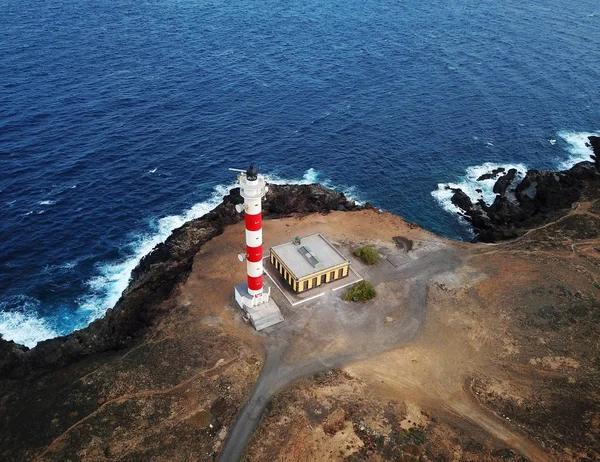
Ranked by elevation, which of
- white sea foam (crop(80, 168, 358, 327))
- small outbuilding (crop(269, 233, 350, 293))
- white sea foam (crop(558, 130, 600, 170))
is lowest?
white sea foam (crop(80, 168, 358, 327))

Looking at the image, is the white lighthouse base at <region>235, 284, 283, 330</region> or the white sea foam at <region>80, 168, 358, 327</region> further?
the white sea foam at <region>80, 168, 358, 327</region>

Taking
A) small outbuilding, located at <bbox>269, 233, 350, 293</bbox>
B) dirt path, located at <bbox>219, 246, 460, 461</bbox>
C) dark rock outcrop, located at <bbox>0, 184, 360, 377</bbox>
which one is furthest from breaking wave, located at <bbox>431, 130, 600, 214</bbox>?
small outbuilding, located at <bbox>269, 233, 350, 293</bbox>

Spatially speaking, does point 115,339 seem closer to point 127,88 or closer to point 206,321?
point 206,321

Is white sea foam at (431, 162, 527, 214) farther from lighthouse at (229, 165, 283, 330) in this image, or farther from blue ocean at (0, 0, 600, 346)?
lighthouse at (229, 165, 283, 330)

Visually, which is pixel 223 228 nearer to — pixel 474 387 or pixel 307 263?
pixel 307 263

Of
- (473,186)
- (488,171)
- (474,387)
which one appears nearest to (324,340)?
(474,387)

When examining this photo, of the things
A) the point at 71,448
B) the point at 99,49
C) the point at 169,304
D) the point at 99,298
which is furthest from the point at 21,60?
the point at 71,448

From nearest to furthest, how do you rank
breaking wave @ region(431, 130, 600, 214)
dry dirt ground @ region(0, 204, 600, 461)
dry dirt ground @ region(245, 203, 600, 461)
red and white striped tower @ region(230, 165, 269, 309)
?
dry dirt ground @ region(245, 203, 600, 461)
dry dirt ground @ region(0, 204, 600, 461)
red and white striped tower @ region(230, 165, 269, 309)
breaking wave @ region(431, 130, 600, 214)
